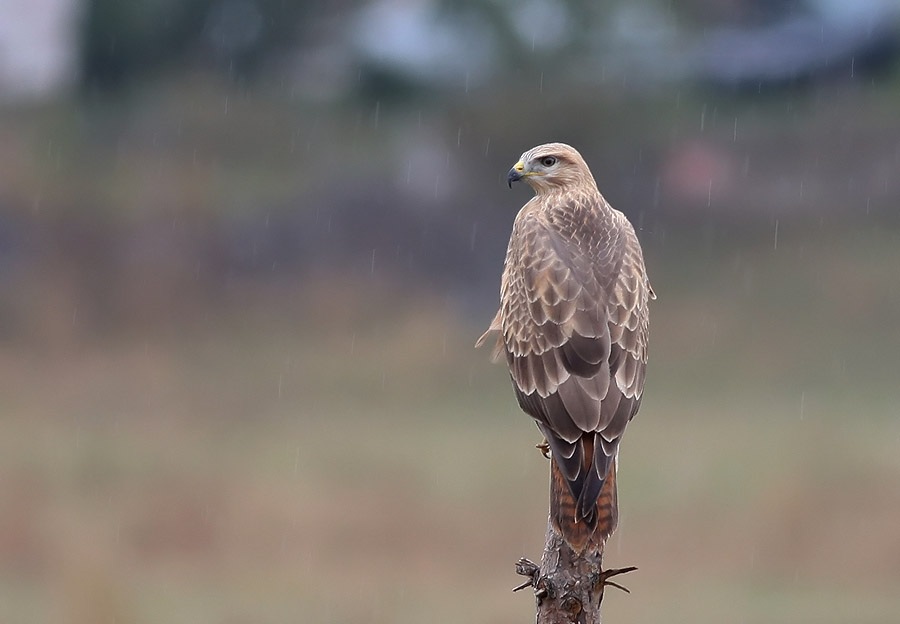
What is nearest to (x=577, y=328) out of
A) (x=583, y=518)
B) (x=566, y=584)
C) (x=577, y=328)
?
(x=577, y=328)

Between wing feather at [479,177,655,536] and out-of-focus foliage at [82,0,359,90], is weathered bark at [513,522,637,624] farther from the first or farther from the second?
out-of-focus foliage at [82,0,359,90]

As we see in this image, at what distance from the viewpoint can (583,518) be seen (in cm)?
498

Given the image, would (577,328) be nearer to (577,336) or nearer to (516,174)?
(577,336)

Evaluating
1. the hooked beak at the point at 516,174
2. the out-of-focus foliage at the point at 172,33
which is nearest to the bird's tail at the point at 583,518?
the hooked beak at the point at 516,174

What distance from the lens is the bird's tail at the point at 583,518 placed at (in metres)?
4.97

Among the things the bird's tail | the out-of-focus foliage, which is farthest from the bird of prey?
the out-of-focus foliage

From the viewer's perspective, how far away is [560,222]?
21.2 ft

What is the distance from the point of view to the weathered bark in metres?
4.96

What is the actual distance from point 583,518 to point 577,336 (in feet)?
3.13

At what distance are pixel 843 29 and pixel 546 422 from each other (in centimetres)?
2044

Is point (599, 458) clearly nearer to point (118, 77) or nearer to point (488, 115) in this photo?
point (488, 115)

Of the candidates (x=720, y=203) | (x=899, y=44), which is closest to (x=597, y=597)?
(x=720, y=203)

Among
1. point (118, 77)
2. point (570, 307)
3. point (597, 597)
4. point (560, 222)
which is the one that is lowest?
point (597, 597)

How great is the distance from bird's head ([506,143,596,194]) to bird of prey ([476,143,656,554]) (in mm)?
15
